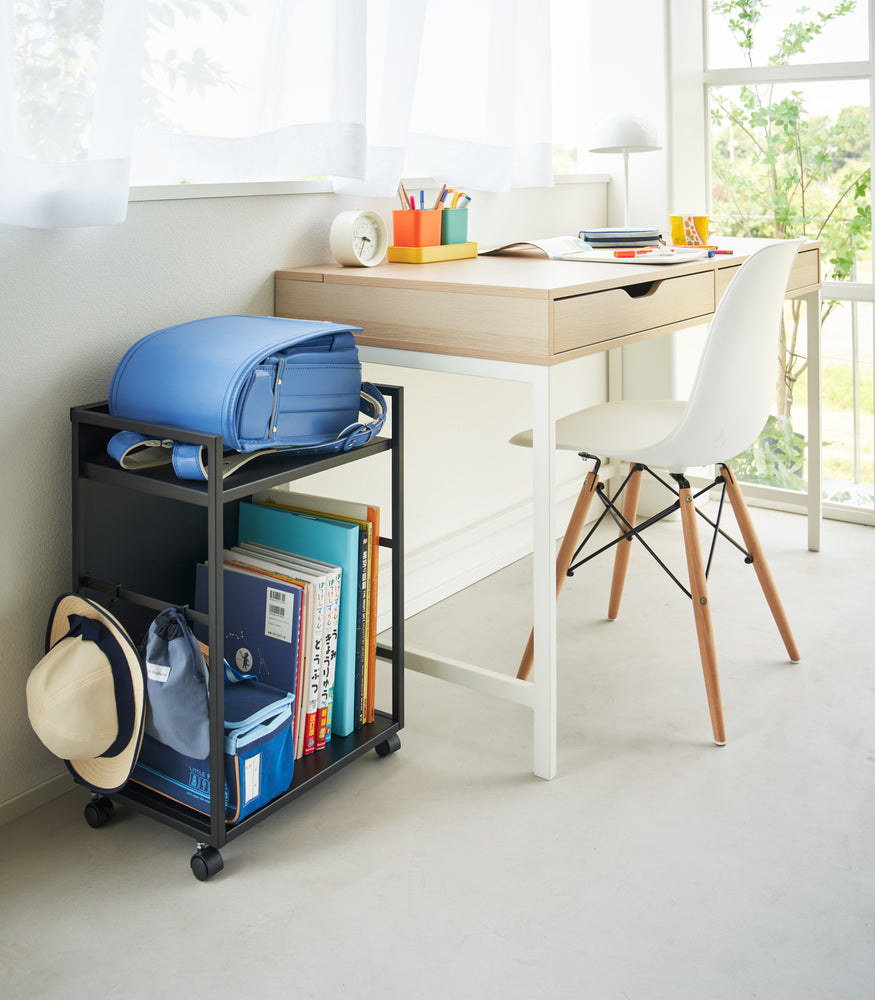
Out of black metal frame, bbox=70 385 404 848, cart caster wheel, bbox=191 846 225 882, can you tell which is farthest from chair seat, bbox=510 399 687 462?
cart caster wheel, bbox=191 846 225 882

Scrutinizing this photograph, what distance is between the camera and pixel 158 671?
1442mm

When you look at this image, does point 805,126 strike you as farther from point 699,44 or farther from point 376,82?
point 376,82

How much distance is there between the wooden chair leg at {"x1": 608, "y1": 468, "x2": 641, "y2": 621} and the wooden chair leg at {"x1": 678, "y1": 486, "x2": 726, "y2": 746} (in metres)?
0.34

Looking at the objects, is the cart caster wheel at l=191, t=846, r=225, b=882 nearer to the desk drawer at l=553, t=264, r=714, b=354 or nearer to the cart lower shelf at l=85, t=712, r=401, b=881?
the cart lower shelf at l=85, t=712, r=401, b=881

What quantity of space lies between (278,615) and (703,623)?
72 cm

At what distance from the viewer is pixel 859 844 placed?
1525 millimetres

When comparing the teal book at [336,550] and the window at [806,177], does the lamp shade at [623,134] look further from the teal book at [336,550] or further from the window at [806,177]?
the teal book at [336,550]

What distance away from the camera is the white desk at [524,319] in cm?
163

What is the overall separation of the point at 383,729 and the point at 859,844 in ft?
2.45

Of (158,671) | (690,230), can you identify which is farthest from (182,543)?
(690,230)

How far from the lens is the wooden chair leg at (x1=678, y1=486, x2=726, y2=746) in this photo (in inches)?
71.1

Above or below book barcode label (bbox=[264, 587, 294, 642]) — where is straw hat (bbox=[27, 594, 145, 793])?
below

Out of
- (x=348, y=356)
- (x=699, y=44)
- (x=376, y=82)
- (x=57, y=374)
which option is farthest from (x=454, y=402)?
(x=699, y=44)

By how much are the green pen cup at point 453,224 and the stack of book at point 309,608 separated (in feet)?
2.25
